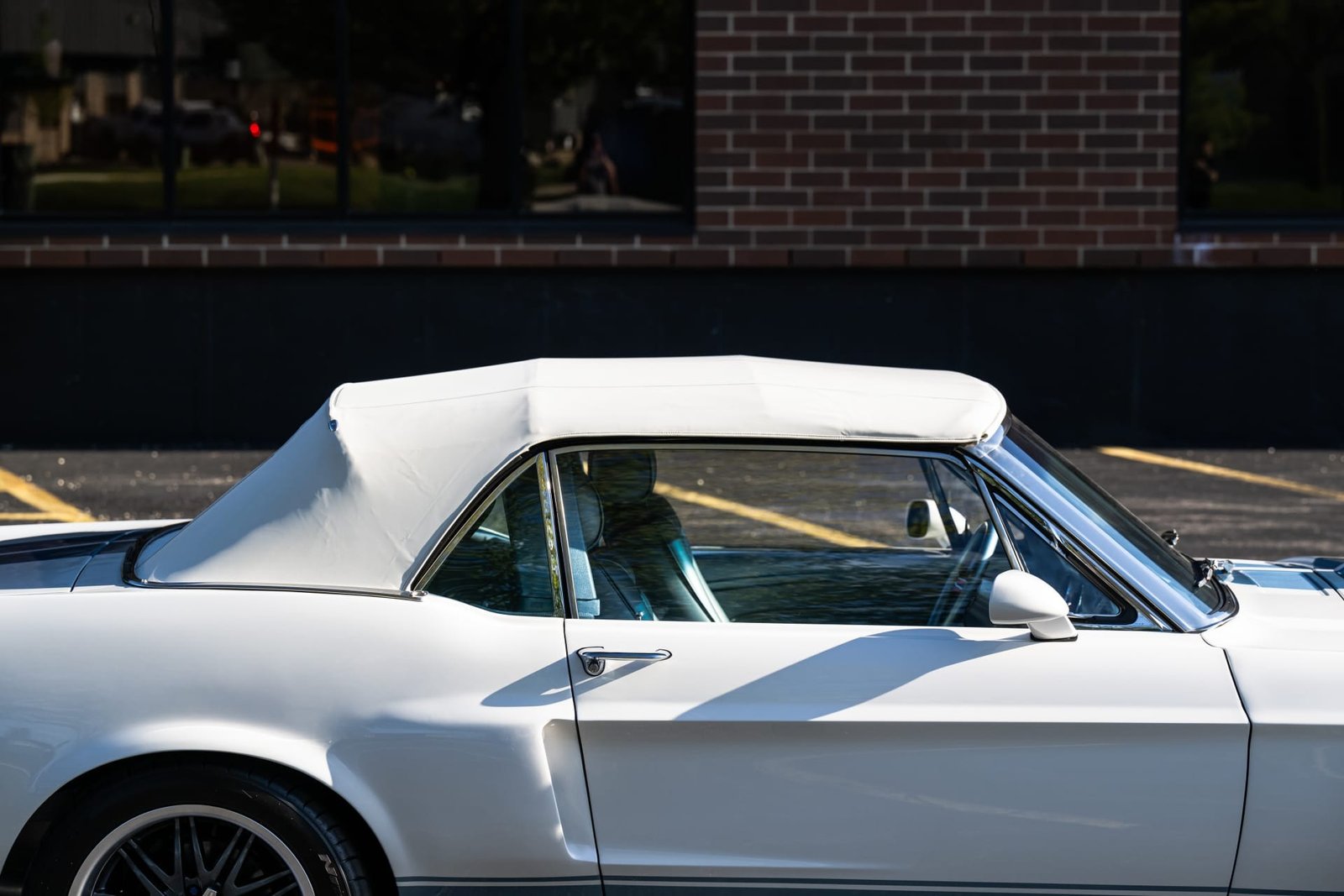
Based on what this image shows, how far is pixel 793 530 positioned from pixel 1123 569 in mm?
846

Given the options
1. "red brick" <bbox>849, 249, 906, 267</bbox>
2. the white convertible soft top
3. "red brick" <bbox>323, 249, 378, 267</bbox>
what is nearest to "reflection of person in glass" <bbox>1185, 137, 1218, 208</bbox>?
"red brick" <bbox>849, 249, 906, 267</bbox>

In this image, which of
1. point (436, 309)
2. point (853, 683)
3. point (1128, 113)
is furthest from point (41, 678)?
point (1128, 113)

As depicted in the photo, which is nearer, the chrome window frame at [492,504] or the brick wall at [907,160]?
the chrome window frame at [492,504]

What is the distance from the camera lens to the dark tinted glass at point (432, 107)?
37.2ft

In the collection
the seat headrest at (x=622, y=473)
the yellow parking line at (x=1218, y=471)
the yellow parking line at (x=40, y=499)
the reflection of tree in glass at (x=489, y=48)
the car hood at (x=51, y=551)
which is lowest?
the yellow parking line at (x=1218, y=471)

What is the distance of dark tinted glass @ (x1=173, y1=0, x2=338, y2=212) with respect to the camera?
1130 cm

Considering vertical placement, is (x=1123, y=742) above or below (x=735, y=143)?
below

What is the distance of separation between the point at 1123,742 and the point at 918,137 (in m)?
8.28

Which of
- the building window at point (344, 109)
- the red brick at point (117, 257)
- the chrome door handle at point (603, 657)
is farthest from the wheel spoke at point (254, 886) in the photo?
the red brick at point (117, 257)

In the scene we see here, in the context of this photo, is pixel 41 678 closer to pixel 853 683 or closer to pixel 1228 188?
pixel 853 683

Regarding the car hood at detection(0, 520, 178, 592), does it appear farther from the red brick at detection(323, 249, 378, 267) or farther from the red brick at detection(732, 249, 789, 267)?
the red brick at detection(732, 249, 789, 267)

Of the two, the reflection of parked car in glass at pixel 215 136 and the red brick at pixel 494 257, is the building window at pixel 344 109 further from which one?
the red brick at pixel 494 257

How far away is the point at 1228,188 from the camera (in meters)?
11.5

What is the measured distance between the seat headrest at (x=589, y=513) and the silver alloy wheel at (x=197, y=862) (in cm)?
87
